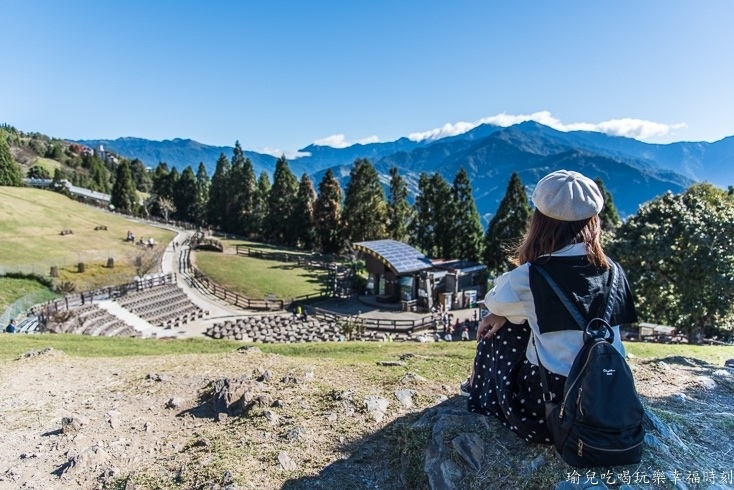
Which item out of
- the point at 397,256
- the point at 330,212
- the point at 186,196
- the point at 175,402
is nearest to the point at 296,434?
the point at 175,402

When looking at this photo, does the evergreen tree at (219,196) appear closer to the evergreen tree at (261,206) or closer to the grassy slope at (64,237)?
the evergreen tree at (261,206)

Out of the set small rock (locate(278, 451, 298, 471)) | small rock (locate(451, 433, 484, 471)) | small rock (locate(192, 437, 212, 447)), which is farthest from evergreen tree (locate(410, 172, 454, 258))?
small rock (locate(451, 433, 484, 471))

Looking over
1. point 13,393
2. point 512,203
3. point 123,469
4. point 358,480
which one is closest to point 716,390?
point 358,480

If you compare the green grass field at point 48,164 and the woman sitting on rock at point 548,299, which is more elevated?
the green grass field at point 48,164

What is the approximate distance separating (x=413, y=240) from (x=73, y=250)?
108 ft

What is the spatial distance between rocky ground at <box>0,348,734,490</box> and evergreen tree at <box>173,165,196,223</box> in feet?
231

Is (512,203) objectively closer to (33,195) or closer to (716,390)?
(716,390)

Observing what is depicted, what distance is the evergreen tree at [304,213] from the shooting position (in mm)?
57031

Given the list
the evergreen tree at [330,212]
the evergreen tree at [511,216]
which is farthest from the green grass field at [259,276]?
the evergreen tree at [511,216]

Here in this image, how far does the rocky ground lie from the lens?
11.7ft

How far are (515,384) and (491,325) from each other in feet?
1.64

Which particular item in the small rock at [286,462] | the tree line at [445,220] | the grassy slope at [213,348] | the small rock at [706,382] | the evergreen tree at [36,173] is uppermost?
the evergreen tree at [36,173]

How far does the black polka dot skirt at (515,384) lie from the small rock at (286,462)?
2132mm

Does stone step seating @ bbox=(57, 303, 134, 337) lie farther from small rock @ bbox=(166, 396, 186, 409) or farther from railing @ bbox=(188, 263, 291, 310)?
small rock @ bbox=(166, 396, 186, 409)
